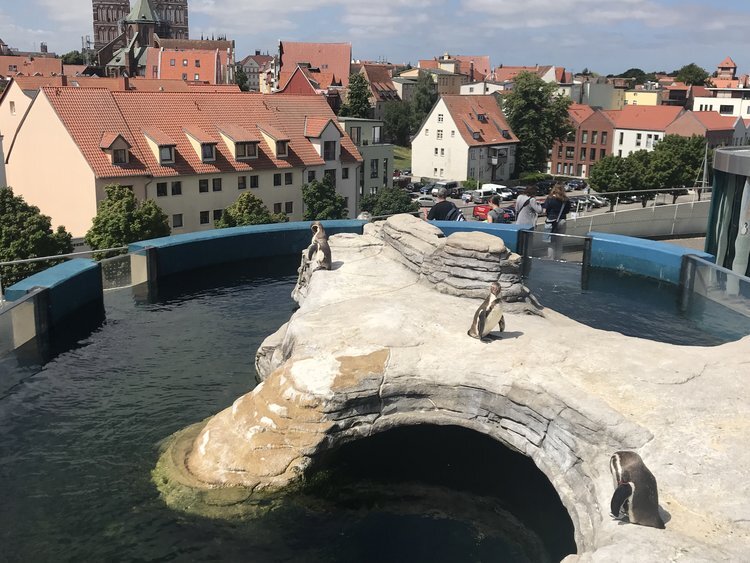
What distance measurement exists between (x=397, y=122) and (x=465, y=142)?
3933cm

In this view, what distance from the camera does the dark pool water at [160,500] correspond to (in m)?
13.6

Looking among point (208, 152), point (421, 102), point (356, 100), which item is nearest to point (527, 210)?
point (208, 152)

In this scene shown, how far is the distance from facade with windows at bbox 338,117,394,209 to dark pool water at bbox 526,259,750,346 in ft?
172

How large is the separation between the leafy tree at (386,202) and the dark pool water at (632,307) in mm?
44683

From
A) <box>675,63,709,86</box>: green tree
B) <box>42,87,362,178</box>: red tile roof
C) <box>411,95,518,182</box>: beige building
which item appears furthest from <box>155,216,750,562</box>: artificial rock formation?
<box>675,63,709,86</box>: green tree

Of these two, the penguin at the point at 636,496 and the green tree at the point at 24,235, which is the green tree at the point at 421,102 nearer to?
the green tree at the point at 24,235

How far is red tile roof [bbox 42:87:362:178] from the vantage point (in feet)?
182

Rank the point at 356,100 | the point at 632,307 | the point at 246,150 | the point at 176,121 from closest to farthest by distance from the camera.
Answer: the point at 632,307, the point at 176,121, the point at 246,150, the point at 356,100

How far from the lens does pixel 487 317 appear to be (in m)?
16.9

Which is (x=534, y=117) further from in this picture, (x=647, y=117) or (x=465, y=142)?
(x=647, y=117)

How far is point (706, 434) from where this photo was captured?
13.2 m

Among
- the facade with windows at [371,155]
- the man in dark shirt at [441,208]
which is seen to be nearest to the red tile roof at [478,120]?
the facade with windows at [371,155]

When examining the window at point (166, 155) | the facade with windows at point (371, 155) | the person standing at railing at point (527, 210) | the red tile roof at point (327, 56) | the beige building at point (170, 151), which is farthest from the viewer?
the red tile roof at point (327, 56)

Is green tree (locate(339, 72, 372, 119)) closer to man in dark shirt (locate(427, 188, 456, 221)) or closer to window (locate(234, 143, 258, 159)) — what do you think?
window (locate(234, 143, 258, 159))
